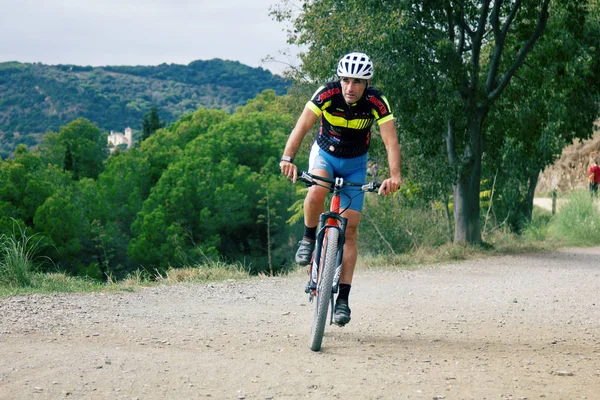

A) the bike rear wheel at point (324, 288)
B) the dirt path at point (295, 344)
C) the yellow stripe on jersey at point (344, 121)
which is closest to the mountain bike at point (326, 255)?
the bike rear wheel at point (324, 288)

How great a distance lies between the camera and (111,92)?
14525cm

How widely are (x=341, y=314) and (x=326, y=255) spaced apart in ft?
1.76

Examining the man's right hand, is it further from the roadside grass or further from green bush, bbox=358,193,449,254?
green bush, bbox=358,193,449,254

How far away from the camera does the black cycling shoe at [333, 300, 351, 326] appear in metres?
6.45

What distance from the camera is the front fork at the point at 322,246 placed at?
630 centimetres

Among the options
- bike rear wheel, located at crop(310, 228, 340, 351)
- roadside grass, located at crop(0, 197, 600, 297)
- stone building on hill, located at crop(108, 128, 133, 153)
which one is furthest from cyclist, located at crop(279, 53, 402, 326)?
stone building on hill, located at crop(108, 128, 133, 153)

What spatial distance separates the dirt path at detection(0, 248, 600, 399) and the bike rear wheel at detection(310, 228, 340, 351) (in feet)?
0.49

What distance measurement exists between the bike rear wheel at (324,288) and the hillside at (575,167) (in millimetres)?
35508

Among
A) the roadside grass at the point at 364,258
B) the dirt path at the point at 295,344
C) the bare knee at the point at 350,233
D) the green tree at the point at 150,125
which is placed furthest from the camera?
the green tree at the point at 150,125

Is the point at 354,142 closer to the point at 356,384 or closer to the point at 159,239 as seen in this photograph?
the point at 356,384

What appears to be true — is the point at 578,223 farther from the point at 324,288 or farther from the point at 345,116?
the point at 324,288

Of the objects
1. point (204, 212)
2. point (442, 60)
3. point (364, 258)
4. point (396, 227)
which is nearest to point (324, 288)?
point (364, 258)

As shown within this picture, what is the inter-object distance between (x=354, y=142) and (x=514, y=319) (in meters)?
2.89

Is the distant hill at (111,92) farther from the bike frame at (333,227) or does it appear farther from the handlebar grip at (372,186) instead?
the handlebar grip at (372,186)
